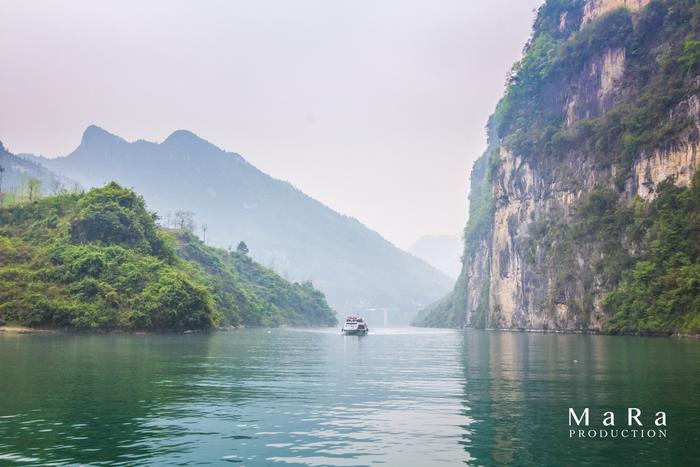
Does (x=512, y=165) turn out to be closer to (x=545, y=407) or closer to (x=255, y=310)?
(x=255, y=310)

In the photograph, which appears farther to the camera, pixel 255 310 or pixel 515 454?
pixel 255 310

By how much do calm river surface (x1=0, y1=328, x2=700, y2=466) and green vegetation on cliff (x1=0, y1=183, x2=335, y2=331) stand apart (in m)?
49.5

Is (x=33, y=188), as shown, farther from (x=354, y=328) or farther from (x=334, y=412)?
(x=334, y=412)

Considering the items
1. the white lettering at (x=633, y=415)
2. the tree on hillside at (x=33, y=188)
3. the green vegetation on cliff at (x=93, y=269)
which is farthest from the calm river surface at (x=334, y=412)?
the tree on hillside at (x=33, y=188)

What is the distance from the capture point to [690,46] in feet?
334

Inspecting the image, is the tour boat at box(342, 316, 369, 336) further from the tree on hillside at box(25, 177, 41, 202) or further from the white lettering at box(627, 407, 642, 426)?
the white lettering at box(627, 407, 642, 426)

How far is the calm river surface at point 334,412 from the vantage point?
1828 cm

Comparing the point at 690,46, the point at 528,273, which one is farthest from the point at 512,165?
the point at 690,46

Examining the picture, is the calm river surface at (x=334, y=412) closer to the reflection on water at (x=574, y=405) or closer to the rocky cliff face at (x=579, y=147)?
the reflection on water at (x=574, y=405)

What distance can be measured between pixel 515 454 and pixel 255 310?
563ft

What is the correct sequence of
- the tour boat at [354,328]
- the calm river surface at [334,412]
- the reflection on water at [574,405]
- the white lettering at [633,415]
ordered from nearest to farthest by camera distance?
1. the reflection on water at [574,405]
2. the calm river surface at [334,412]
3. the white lettering at [633,415]
4. the tour boat at [354,328]

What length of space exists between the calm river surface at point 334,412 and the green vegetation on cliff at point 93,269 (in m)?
49.5

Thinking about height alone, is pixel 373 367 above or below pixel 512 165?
below

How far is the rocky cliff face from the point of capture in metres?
104
